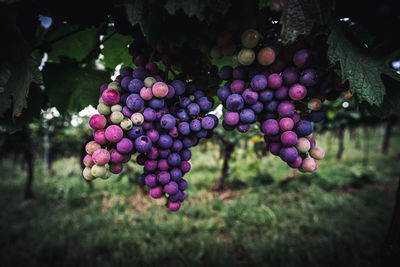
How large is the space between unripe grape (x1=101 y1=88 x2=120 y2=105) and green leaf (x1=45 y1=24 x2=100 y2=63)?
2.89 feet

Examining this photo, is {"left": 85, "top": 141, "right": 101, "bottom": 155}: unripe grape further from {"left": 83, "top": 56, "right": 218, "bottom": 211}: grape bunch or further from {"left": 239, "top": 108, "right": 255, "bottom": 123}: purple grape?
{"left": 239, "top": 108, "right": 255, "bottom": 123}: purple grape

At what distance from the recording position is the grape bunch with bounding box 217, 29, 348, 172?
2.40 ft

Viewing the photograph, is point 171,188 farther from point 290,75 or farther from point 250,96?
point 290,75

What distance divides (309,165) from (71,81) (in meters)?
1.56

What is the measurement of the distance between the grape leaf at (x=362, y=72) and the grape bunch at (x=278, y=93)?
8 cm

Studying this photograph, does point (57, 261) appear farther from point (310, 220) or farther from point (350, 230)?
point (350, 230)

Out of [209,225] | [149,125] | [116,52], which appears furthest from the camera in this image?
[209,225]

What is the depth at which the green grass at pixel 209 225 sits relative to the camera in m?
3.78

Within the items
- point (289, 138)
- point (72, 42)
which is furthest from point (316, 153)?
point (72, 42)

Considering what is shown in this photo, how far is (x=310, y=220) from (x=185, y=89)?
5326 mm

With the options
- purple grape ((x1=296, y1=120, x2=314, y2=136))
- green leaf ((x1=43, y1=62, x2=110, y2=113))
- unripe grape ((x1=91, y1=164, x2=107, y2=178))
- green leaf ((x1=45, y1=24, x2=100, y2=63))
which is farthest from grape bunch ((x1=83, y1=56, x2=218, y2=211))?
green leaf ((x1=45, y1=24, x2=100, y2=63))

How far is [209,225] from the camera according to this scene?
4734 mm

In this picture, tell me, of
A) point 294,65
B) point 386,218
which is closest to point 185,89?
point 294,65

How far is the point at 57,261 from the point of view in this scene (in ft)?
12.9
